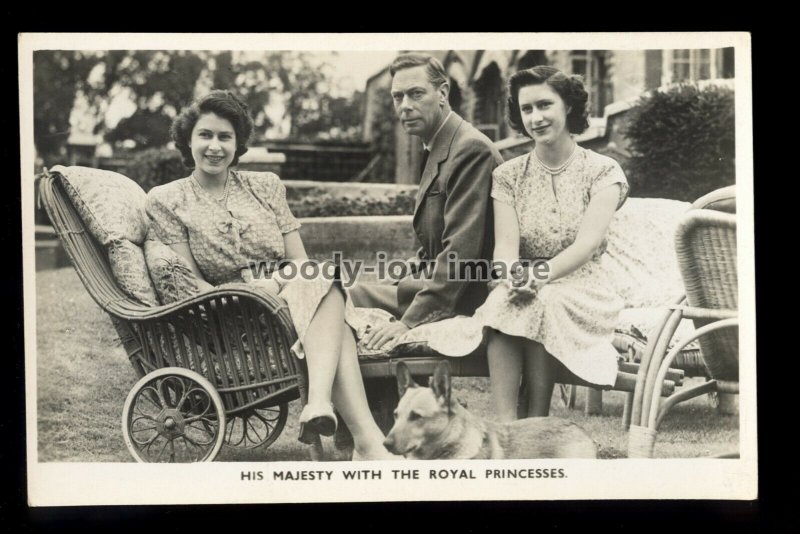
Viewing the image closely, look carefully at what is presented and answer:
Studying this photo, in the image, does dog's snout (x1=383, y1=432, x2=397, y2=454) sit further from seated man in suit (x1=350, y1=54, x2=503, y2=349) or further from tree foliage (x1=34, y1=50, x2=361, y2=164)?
tree foliage (x1=34, y1=50, x2=361, y2=164)

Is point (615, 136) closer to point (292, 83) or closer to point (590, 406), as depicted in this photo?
point (590, 406)

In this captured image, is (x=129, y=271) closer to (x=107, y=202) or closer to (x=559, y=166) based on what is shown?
(x=107, y=202)

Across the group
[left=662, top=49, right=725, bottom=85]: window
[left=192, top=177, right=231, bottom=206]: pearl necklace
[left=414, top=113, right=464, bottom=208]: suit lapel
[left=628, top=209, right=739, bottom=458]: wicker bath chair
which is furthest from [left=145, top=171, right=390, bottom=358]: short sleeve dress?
[left=662, top=49, right=725, bottom=85]: window

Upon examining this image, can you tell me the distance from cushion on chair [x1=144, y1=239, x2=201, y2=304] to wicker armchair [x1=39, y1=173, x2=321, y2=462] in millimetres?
107

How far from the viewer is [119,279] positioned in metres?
4.62

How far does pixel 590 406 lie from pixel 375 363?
3.98ft

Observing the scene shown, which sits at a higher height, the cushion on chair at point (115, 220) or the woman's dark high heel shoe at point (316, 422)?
the cushion on chair at point (115, 220)

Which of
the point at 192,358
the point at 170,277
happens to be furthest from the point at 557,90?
the point at 192,358

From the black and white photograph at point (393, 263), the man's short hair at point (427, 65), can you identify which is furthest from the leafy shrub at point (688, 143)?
the man's short hair at point (427, 65)

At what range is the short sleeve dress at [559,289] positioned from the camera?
4672 millimetres

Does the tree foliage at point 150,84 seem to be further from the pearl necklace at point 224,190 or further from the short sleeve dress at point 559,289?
the short sleeve dress at point 559,289

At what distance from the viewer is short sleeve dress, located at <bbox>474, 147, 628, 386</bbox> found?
467 cm

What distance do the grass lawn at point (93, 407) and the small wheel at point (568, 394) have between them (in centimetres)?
3

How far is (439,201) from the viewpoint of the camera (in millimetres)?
4715
